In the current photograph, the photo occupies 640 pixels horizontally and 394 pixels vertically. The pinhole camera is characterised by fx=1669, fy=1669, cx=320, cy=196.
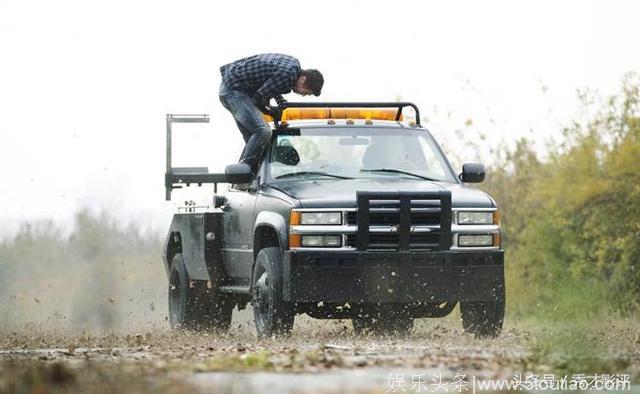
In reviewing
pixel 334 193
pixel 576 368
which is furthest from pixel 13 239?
pixel 576 368

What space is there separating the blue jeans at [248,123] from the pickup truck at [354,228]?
0.38 feet

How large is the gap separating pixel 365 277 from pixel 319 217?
2.26 feet

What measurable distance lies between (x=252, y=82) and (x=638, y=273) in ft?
65.5

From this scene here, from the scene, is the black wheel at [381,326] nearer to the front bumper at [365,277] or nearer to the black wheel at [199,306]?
the front bumper at [365,277]

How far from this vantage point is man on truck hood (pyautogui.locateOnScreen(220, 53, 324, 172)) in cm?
1702

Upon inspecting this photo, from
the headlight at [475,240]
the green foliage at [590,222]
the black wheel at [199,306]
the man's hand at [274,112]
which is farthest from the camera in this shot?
the green foliage at [590,222]

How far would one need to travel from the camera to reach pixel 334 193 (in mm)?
15453

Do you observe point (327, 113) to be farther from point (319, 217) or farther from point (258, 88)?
point (319, 217)

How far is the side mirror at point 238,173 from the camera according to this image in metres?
16.5

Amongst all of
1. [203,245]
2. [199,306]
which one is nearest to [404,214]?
[203,245]

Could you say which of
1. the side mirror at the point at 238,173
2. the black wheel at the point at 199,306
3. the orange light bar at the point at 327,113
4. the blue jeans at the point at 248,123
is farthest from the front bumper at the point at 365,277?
the black wheel at the point at 199,306

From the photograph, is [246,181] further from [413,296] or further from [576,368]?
[576,368]

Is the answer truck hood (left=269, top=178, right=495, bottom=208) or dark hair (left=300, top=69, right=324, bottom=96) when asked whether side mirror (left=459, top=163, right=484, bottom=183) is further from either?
dark hair (left=300, top=69, right=324, bottom=96)

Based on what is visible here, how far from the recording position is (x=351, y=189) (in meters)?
15.6
